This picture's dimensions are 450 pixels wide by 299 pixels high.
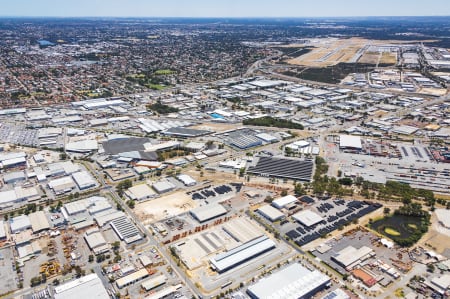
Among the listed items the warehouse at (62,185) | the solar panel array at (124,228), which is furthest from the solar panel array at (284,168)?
the warehouse at (62,185)

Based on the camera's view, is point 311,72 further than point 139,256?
Yes

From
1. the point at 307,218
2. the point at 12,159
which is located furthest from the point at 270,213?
the point at 12,159

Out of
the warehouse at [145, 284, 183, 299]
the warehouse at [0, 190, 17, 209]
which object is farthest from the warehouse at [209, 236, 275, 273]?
the warehouse at [0, 190, 17, 209]

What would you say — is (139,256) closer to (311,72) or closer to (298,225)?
(298,225)

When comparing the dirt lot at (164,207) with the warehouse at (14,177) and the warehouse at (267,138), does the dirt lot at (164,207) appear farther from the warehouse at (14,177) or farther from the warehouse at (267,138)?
the warehouse at (267,138)

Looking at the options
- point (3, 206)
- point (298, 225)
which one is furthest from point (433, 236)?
point (3, 206)
